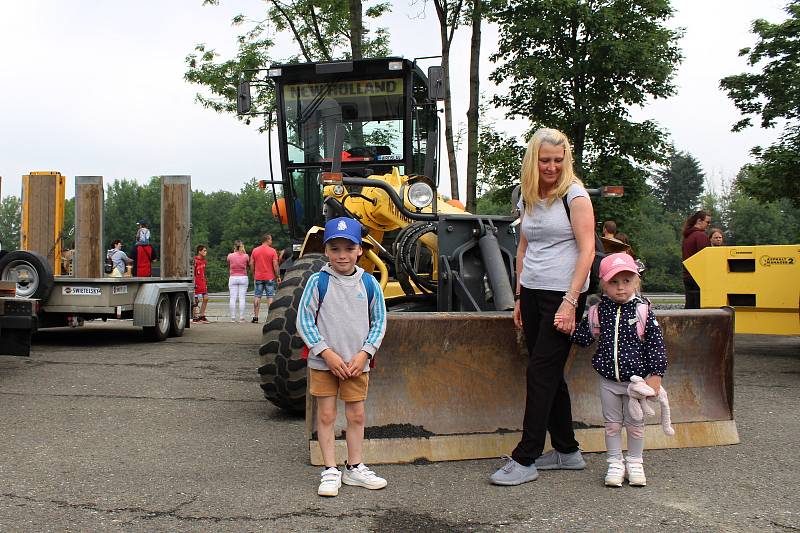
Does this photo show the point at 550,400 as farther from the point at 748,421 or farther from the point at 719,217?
the point at 719,217

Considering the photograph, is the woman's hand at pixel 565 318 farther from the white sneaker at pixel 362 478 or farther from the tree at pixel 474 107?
the tree at pixel 474 107

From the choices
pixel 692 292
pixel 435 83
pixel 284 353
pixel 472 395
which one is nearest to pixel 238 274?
pixel 692 292

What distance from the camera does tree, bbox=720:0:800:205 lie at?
15.3 m

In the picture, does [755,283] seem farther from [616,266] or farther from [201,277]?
[201,277]

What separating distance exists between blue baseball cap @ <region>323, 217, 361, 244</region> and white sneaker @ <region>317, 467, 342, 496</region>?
117cm

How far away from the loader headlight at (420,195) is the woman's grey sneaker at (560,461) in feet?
8.39

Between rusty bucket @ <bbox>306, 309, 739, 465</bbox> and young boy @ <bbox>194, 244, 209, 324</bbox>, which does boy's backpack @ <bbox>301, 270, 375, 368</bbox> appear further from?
young boy @ <bbox>194, 244, 209, 324</bbox>

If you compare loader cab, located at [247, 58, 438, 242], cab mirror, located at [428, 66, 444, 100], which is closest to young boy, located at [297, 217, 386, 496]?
cab mirror, located at [428, 66, 444, 100]

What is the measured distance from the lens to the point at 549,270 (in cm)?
429

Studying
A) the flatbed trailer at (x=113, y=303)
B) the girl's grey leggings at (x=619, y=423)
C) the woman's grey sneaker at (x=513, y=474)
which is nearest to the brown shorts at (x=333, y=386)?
the woman's grey sneaker at (x=513, y=474)

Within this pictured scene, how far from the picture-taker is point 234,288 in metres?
16.3

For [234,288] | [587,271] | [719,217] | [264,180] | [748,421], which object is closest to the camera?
[587,271]

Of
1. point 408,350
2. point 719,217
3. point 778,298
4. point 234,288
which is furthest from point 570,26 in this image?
point 719,217

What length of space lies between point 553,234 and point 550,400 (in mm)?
877
